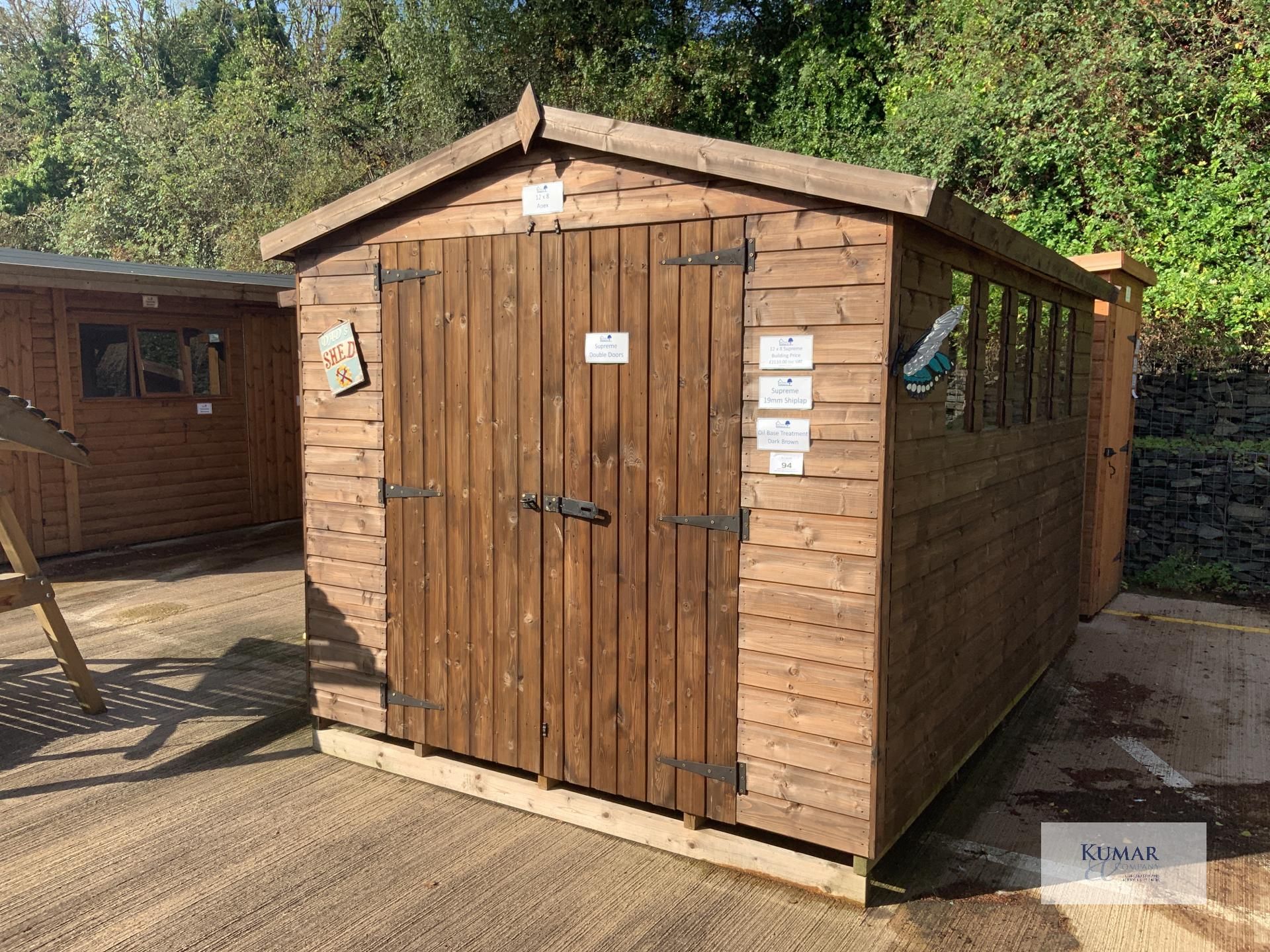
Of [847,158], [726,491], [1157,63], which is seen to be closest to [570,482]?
[726,491]

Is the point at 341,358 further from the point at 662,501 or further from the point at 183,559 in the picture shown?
the point at 183,559

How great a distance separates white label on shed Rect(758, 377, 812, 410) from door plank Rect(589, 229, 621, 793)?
1.97 feet

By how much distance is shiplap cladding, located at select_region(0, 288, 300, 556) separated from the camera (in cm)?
855

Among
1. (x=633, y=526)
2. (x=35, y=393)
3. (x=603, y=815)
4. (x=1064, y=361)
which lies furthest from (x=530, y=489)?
(x=35, y=393)

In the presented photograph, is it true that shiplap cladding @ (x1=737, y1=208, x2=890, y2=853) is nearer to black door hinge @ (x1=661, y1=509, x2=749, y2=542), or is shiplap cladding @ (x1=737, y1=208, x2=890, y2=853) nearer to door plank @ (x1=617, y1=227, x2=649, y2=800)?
black door hinge @ (x1=661, y1=509, x2=749, y2=542)

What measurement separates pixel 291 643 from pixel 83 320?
461 cm

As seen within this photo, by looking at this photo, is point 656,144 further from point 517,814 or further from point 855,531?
point 517,814

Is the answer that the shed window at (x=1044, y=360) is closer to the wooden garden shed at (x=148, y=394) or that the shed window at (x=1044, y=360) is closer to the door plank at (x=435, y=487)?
the door plank at (x=435, y=487)

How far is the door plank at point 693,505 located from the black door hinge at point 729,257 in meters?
0.02

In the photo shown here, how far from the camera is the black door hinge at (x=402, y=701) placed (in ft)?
13.9

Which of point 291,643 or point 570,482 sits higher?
point 570,482

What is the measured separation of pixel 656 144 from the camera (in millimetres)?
3383

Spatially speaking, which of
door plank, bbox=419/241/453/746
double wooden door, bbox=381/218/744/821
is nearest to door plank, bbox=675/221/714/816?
double wooden door, bbox=381/218/744/821

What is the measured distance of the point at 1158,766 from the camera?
14.7ft
